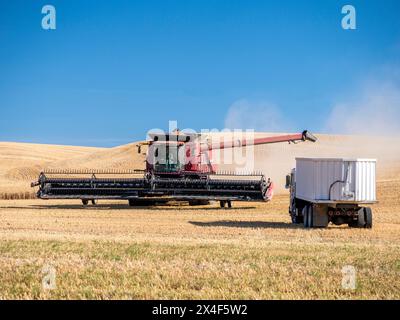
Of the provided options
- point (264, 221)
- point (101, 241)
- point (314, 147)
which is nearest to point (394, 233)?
point (264, 221)

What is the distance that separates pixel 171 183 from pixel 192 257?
15730mm

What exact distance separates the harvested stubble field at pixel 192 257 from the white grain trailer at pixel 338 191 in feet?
1.52

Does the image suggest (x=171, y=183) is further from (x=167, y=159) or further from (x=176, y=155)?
(x=176, y=155)

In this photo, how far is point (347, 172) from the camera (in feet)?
59.3

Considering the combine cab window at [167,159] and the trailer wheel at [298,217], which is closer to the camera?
the trailer wheel at [298,217]

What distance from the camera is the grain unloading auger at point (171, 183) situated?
89.0ft

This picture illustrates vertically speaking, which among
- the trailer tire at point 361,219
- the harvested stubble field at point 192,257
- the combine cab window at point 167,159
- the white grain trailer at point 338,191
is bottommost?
the harvested stubble field at point 192,257

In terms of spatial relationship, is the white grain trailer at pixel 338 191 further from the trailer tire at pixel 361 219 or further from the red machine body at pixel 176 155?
the red machine body at pixel 176 155

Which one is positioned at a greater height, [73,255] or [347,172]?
[347,172]

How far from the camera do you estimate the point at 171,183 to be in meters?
27.2

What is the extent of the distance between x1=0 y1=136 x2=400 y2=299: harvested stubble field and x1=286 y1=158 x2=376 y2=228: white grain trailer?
0.46 m

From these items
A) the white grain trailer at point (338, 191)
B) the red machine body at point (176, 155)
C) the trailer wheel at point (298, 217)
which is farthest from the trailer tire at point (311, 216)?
the red machine body at point (176, 155)

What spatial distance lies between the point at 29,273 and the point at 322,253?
541 centimetres
